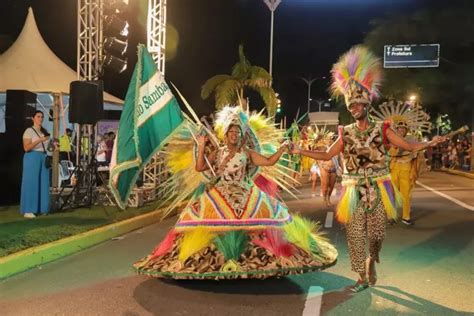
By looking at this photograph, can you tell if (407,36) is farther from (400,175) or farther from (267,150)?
(267,150)

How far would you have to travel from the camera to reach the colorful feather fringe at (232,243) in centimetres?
608

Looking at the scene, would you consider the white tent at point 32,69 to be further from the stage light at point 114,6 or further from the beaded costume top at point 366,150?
the beaded costume top at point 366,150

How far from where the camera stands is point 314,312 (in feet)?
18.3

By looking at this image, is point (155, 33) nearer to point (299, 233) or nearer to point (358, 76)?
point (358, 76)

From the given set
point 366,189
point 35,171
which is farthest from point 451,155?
point 366,189

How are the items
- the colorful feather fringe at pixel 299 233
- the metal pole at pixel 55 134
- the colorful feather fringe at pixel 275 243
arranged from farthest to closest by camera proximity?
the metal pole at pixel 55 134 < the colorful feather fringe at pixel 299 233 < the colorful feather fringe at pixel 275 243

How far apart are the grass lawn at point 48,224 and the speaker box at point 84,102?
6.14 ft

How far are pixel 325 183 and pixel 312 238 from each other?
8.14 meters

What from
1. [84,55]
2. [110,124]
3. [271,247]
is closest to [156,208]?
[84,55]

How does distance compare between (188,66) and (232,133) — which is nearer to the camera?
(232,133)

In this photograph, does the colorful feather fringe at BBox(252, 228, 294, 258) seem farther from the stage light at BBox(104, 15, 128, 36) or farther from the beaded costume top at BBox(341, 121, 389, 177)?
the stage light at BBox(104, 15, 128, 36)

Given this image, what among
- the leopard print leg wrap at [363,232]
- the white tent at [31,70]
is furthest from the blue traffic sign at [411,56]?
the leopard print leg wrap at [363,232]

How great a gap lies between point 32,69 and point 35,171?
12.6 ft

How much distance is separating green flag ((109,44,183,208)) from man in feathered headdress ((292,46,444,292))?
5.26 ft
